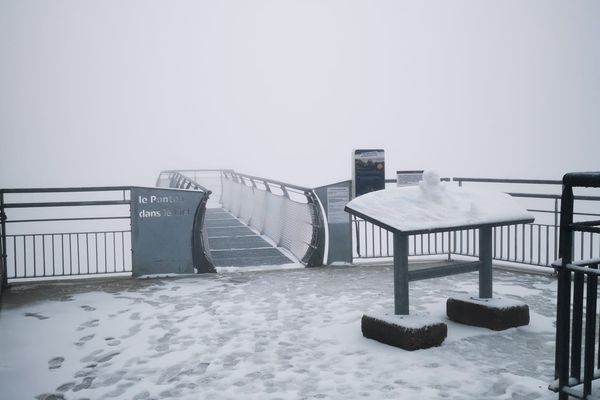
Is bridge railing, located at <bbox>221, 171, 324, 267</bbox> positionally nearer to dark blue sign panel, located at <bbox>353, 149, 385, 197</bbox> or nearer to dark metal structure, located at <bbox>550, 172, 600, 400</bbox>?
dark blue sign panel, located at <bbox>353, 149, 385, 197</bbox>

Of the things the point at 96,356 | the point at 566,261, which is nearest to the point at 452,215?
the point at 566,261

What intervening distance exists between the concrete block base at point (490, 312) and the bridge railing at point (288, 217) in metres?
4.58

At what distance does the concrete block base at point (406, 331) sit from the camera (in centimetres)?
642

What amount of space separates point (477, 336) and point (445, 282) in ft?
11.2

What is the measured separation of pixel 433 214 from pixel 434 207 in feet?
0.70

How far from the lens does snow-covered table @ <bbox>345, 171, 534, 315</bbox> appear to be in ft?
22.0

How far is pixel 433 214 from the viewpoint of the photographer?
689 cm

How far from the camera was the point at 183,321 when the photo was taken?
782 centimetres

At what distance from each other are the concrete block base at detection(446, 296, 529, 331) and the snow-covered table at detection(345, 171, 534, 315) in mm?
230

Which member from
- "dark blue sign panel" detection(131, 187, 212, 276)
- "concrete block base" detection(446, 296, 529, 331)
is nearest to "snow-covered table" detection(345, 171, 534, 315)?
"concrete block base" detection(446, 296, 529, 331)

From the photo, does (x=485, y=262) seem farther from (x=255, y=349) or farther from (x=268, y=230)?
→ (x=268, y=230)

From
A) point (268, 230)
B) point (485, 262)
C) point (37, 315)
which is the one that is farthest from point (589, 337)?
point (268, 230)

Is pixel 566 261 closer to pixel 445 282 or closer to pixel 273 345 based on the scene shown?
pixel 273 345

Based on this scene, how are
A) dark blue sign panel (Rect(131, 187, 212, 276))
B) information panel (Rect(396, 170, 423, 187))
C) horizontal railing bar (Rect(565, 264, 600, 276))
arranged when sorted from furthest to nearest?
information panel (Rect(396, 170, 423, 187))
dark blue sign panel (Rect(131, 187, 212, 276))
horizontal railing bar (Rect(565, 264, 600, 276))
